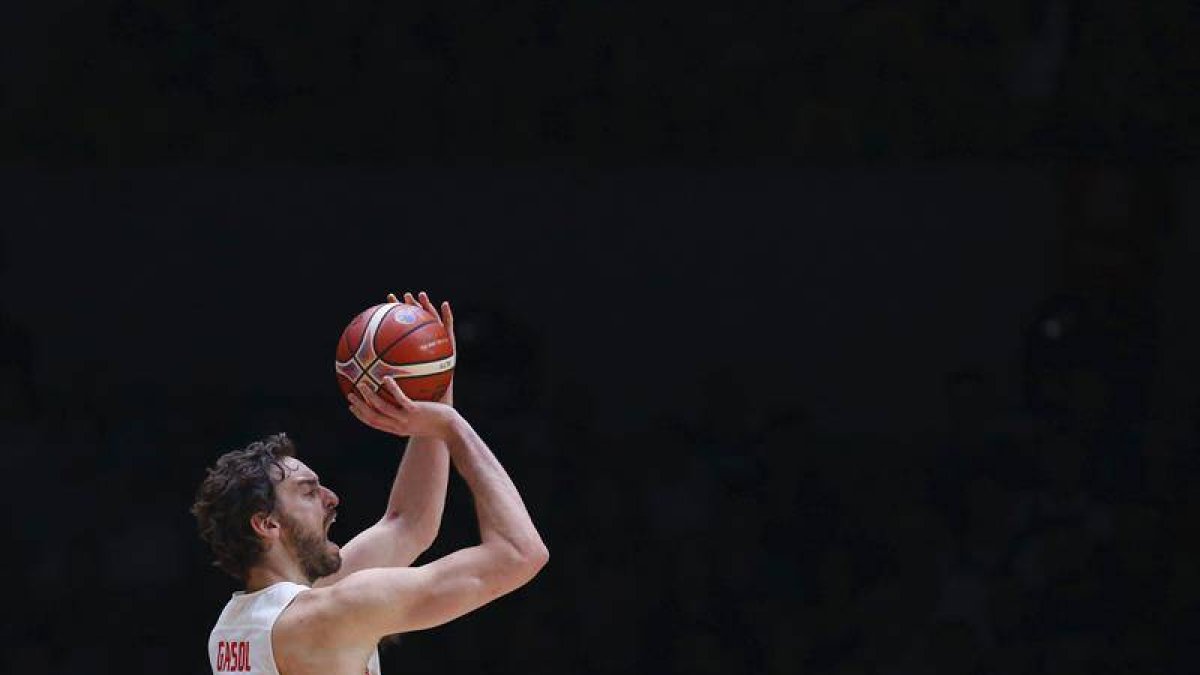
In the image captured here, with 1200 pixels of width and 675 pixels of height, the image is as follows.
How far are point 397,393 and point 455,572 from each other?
1.54 feet

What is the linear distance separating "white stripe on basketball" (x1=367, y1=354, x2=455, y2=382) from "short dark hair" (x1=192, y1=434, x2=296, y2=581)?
33 centimetres

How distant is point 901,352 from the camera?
9875mm

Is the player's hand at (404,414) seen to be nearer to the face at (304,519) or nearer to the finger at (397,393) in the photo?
the finger at (397,393)

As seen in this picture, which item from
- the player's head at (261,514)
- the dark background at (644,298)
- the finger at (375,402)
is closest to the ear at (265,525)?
the player's head at (261,514)

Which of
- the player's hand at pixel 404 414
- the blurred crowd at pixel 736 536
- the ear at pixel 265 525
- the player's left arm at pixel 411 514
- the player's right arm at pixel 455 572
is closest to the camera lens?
the player's right arm at pixel 455 572

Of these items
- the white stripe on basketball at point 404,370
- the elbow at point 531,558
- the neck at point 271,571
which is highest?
the white stripe on basketball at point 404,370

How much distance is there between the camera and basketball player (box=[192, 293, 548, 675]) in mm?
4625

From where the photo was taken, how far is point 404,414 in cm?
481

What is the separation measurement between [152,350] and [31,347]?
1.93ft

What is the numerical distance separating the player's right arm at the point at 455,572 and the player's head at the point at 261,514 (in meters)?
0.26

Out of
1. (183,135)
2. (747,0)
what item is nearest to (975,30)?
(747,0)

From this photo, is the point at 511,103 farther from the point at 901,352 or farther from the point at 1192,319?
the point at 1192,319

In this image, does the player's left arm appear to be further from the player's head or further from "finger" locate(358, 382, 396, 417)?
"finger" locate(358, 382, 396, 417)

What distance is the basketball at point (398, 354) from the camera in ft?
16.4
